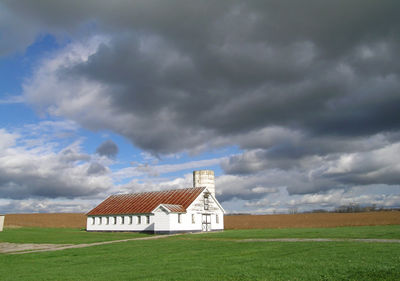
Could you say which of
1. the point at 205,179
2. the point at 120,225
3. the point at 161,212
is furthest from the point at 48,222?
the point at 161,212

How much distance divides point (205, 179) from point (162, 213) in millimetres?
14950

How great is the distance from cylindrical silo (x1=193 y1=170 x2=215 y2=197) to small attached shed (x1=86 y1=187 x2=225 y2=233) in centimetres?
622

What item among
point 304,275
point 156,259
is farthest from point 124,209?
point 304,275

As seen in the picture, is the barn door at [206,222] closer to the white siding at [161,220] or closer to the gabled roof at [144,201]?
the gabled roof at [144,201]

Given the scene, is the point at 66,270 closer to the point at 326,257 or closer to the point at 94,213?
the point at 326,257

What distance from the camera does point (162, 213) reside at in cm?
4725

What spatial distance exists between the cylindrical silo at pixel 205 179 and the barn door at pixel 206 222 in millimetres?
8436

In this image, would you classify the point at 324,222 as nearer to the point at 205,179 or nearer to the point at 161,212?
the point at 205,179

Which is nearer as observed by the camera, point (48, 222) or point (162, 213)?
point (162, 213)

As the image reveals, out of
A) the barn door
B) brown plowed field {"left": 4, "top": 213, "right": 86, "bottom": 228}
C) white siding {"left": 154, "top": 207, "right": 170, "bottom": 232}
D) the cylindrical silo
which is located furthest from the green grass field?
brown plowed field {"left": 4, "top": 213, "right": 86, "bottom": 228}

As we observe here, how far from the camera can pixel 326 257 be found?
16953 mm

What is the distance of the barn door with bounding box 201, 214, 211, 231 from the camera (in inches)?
2021

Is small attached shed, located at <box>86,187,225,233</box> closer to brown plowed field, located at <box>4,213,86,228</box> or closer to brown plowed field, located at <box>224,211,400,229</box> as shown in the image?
brown plowed field, located at <box>224,211,400,229</box>

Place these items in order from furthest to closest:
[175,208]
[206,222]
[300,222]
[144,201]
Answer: [300,222]
[144,201]
[206,222]
[175,208]
